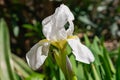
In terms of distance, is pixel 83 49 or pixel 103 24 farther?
pixel 103 24

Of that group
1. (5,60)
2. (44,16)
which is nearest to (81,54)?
(5,60)

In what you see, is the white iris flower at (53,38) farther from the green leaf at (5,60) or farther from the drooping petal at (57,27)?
the green leaf at (5,60)

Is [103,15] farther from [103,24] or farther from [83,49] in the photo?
[83,49]

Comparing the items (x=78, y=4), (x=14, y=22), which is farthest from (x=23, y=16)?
(x=78, y=4)

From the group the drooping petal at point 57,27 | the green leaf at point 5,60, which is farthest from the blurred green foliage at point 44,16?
the drooping petal at point 57,27

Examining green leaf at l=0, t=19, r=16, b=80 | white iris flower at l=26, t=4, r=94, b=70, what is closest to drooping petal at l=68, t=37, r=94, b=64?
white iris flower at l=26, t=4, r=94, b=70

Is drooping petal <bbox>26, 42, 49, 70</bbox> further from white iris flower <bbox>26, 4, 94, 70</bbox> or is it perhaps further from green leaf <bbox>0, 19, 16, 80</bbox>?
green leaf <bbox>0, 19, 16, 80</bbox>

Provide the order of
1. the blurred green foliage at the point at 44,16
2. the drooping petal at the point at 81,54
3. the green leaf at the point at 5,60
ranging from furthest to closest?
1. the blurred green foliage at the point at 44,16
2. the green leaf at the point at 5,60
3. the drooping petal at the point at 81,54

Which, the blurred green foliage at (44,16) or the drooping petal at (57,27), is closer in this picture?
the drooping petal at (57,27)
